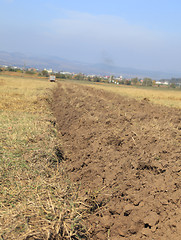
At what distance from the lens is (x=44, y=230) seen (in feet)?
9.13

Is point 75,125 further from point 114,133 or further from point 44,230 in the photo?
point 44,230

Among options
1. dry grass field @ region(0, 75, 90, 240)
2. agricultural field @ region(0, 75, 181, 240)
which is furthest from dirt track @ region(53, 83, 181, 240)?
dry grass field @ region(0, 75, 90, 240)

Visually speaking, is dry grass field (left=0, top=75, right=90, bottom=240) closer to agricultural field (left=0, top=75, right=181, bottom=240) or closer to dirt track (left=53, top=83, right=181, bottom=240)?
agricultural field (left=0, top=75, right=181, bottom=240)

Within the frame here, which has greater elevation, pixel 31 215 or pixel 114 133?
pixel 114 133

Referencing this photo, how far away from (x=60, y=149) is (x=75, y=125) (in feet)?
7.65

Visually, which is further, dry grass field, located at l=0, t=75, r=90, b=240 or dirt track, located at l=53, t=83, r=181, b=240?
dirt track, located at l=53, t=83, r=181, b=240

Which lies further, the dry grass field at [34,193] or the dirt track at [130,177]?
the dirt track at [130,177]

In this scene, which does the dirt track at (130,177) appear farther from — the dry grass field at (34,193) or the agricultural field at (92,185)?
the dry grass field at (34,193)

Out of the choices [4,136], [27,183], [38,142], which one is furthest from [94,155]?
[4,136]

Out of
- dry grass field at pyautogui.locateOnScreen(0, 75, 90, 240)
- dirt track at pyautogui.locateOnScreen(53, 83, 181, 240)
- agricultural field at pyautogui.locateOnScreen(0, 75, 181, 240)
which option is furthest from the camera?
dirt track at pyautogui.locateOnScreen(53, 83, 181, 240)

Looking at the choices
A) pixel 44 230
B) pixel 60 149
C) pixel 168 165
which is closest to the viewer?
pixel 44 230

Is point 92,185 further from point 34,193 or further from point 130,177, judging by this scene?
point 34,193

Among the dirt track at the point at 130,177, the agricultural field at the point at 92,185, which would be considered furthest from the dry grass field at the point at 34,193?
the dirt track at the point at 130,177

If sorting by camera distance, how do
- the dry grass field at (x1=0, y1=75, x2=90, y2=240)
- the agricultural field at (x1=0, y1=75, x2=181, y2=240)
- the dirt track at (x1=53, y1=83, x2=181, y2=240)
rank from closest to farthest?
the dry grass field at (x1=0, y1=75, x2=90, y2=240) → the agricultural field at (x1=0, y1=75, x2=181, y2=240) → the dirt track at (x1=53, y1=83, x2=181, y2=240)
